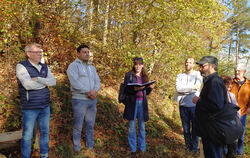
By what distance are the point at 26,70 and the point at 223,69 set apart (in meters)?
10.6

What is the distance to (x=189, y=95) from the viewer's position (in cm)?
412

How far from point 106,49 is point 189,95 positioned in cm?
411

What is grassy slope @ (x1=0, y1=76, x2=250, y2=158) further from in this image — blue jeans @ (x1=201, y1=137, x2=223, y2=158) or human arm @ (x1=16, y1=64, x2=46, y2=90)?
blue jeans @ (x1=201, y1=137, x2=223, y2=158)

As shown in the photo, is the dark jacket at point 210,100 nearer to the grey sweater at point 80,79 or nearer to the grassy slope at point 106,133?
the grassy slope at point 106,133

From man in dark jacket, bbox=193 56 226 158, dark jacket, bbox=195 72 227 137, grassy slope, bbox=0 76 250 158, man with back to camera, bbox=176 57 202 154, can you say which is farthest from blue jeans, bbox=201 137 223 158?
grassy slope, bbox=0 76 250 158

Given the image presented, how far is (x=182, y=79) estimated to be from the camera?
4.24 meters

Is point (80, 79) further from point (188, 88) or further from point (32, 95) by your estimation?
point (188, 88)

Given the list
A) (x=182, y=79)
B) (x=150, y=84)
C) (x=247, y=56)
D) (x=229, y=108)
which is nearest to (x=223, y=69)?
(x=182, y=79)

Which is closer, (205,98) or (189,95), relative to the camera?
(205,98)

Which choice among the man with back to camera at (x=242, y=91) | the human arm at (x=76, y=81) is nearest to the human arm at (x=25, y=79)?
the human arm at (x=76, y=81)

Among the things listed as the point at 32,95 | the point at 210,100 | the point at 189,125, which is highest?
the point at 210,100

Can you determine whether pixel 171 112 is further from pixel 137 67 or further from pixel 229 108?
pixel 229 108

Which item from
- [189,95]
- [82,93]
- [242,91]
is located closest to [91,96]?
[82,93]

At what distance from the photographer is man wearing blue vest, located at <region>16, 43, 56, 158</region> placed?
10.1 ft
